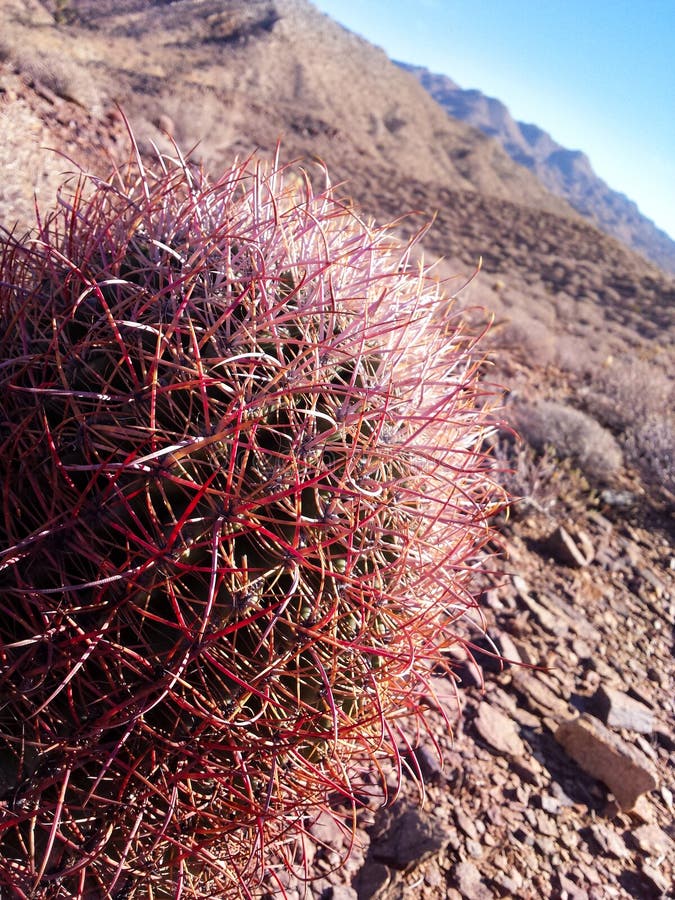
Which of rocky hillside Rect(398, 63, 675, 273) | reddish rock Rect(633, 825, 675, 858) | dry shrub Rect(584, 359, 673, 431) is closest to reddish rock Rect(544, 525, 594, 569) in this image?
reddish rock Rect(633, 825, 675, 858)

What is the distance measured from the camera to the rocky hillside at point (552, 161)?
11945cm

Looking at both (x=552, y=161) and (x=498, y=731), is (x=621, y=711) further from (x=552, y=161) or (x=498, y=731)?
(x=552, y=161)

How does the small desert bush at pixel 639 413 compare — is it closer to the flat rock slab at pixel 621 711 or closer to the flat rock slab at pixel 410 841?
the flat rock slab at pixel 621 711

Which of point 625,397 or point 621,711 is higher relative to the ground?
point 625,397

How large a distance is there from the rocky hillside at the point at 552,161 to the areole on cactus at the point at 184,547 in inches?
4888

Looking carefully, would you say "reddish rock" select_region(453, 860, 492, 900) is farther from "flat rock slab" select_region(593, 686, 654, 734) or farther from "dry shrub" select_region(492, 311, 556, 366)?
"dry shrub" select_region(492, 311, 556, 366)

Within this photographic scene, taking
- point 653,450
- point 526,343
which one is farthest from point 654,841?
point 526,343

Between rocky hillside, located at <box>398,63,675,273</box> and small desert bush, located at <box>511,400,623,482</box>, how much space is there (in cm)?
11912

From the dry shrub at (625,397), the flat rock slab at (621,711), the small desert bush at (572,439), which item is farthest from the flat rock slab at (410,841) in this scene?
the dry shrub at (625,397)

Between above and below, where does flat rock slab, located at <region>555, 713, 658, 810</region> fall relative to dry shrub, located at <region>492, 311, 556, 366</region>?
below

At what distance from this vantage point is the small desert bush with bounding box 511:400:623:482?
5867 mm

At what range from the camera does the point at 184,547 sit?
123 centimetres

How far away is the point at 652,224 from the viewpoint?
146 m

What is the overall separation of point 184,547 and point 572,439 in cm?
536
